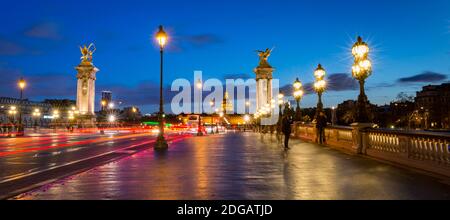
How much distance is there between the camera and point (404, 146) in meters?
14.4

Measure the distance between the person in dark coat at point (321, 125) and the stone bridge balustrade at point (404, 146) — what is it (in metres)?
2.85

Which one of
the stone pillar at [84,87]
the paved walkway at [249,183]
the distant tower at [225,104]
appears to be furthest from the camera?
the stone pillar at [84,87]

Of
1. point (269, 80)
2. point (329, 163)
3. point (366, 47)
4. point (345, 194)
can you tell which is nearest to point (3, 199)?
point (345, 194)

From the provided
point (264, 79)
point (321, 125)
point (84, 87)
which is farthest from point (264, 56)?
point (321, 125)

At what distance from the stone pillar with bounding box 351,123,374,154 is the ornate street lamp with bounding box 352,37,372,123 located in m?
0.33

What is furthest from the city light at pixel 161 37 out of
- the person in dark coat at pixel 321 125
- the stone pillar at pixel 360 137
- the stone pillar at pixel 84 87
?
the stone pillar at pixel 84 87

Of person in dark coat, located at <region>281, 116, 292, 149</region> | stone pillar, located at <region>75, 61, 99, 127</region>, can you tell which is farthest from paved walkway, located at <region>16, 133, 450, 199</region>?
stone pillar, located at <region>75, 61, 99, 127</region>

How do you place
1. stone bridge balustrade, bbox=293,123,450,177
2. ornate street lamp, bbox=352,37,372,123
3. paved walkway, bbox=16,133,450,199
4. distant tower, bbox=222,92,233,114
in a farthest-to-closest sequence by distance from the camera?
distant tower, bbox=222,92,233,114 < ornate street lamp, bbox=352,37,372,123 < stone bridge balustrade, bbox=293,123,450,177 < paved walkway, bbox=16,133,450,199

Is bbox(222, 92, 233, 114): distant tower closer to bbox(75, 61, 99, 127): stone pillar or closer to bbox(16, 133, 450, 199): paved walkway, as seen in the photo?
bbox(75, 61, 99, 127): stone pillar

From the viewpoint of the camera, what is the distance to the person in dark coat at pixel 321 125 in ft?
86.0

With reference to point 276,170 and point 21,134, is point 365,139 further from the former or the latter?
point 21,134

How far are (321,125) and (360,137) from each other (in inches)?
300

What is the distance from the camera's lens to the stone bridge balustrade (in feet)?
39.0

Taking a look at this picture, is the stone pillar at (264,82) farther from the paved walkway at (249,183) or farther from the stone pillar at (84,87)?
the paved walkway at (249,183)
